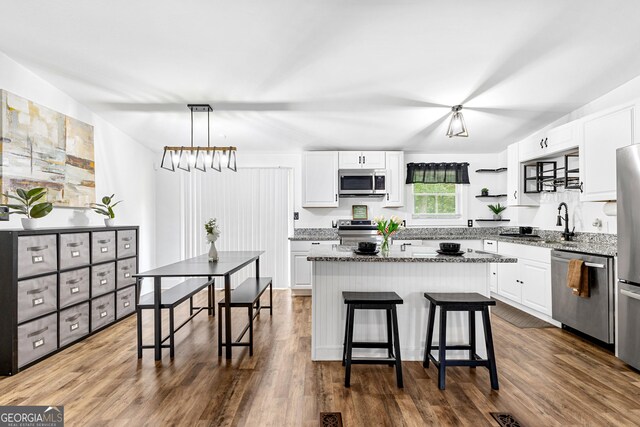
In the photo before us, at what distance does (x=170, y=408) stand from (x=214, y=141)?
12.7 ft

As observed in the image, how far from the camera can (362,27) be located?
8.73ft

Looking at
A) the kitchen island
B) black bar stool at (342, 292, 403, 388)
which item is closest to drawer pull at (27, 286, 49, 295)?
the kitchen island

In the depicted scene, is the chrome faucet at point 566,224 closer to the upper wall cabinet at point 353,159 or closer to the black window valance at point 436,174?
the black window valance at point 436,174

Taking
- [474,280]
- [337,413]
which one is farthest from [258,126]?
[337,413]

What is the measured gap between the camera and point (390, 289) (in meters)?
2.96

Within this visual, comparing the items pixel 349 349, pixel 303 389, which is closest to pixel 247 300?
pixel 303 389

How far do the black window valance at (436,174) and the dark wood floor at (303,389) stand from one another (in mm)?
3005

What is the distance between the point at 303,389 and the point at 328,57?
8.70 ft

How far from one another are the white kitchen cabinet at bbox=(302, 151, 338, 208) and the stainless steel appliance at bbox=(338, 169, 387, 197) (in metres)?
0.15

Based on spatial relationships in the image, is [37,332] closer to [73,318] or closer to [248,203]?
[73,318]

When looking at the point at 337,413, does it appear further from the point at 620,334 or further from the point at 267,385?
the point at 620,334

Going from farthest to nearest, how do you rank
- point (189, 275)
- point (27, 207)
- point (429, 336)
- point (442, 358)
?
point (27, 207)
point (189, 275)
point (429, 336)
point (442, 358)

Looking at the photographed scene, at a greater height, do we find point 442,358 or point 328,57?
point 328,57

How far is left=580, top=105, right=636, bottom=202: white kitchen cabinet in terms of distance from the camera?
3191mm
